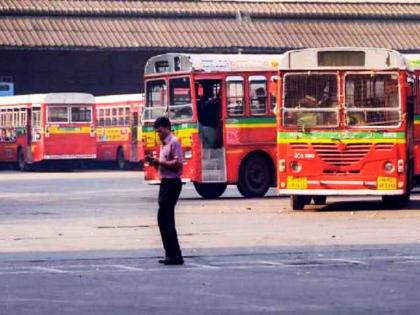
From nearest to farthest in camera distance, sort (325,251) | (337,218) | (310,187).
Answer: (325,251) < (337,218) < (310,187)

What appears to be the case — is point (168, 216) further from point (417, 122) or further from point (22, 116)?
point (22, 116)

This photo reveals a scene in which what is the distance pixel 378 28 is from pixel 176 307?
57.6 m

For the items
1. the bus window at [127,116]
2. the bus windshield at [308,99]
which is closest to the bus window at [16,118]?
the bus window at [127,116]

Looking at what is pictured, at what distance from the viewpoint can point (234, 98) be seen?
35312mm

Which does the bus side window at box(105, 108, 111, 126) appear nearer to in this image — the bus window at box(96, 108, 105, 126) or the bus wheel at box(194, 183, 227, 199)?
the bus window at box(96, 108, 105, 126)

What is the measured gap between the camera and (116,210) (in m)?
31.3

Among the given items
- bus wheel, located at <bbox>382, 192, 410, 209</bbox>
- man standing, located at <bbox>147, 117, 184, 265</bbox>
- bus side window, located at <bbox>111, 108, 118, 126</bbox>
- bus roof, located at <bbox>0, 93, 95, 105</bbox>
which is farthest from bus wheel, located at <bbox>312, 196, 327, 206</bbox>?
bus side window, located at <bbox>111, 108, 118, 126</bbox>

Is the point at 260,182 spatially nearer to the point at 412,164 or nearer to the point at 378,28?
the point at 412,164

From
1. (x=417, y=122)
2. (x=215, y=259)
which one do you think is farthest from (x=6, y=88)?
(x=215, y=259)

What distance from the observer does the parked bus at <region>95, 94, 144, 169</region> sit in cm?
Result: 5903

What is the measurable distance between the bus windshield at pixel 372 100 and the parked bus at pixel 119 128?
27.2 meters

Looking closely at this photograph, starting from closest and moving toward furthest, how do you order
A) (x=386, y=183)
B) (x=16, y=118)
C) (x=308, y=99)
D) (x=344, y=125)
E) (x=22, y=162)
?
(x=386, y=183) < (x=344, y=125) < (x=308, y=99) < (x=16, y=118) < (x=22, y=162)

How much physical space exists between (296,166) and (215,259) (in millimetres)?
10257

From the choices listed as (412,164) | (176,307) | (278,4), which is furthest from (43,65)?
(176,307)
